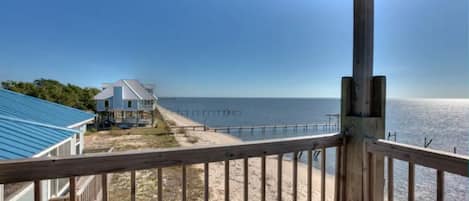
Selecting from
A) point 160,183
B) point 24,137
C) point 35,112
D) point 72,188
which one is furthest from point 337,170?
point 35,112

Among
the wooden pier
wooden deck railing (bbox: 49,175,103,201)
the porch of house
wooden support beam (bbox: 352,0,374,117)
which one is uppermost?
wooden support beam (bbox: 352,0,374,117)

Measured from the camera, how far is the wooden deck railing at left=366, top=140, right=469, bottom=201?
1.16 meters

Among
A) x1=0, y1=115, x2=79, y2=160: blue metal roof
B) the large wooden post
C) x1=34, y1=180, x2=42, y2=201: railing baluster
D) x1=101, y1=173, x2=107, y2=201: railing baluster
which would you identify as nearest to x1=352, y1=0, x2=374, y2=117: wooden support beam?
the large wooden post

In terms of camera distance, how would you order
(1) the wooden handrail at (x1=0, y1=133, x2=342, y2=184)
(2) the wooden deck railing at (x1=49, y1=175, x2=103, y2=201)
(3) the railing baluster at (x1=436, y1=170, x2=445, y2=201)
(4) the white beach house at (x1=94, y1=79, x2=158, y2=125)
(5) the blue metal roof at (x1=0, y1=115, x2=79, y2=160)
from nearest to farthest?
(1) the wooden handrail at (x1=0, y1=133, x2=342, y2=184) → (3) the railing baluster at (x1=436, y1=170, x2=445, y2=201) → (5) the blue metal roof at (x1=0, y1=115, x2=79, y2=160) → (2) the wooden deck railing at (x1=49, y1=175, x2=103, y2=201) → (4) the white beach house at (x1=94, y1=79, x2=158, y2=125)

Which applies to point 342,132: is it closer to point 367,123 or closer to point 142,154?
point 367,123

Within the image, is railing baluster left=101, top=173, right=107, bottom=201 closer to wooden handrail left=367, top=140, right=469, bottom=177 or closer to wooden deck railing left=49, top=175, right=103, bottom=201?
wooden handrail left=367, top=140, right=469, bottom=177

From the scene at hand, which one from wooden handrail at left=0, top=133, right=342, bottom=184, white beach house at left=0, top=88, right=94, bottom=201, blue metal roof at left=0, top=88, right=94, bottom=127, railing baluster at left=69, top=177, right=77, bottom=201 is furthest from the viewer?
blue metal roof at left=0, top=88, right=94, bottom=127

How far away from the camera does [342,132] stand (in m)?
1.77

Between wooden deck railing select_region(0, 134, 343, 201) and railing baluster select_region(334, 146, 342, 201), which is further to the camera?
railing baluster select_region(334, 146, 342, 201)

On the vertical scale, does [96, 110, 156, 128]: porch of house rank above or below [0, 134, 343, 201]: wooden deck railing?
below

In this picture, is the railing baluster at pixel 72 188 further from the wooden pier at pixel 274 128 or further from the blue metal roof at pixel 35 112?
the wooden pier at pixel 274 128

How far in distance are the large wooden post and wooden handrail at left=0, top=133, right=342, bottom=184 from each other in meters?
0.36

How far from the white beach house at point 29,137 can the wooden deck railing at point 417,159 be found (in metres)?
3.55

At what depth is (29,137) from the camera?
4.34 meters
